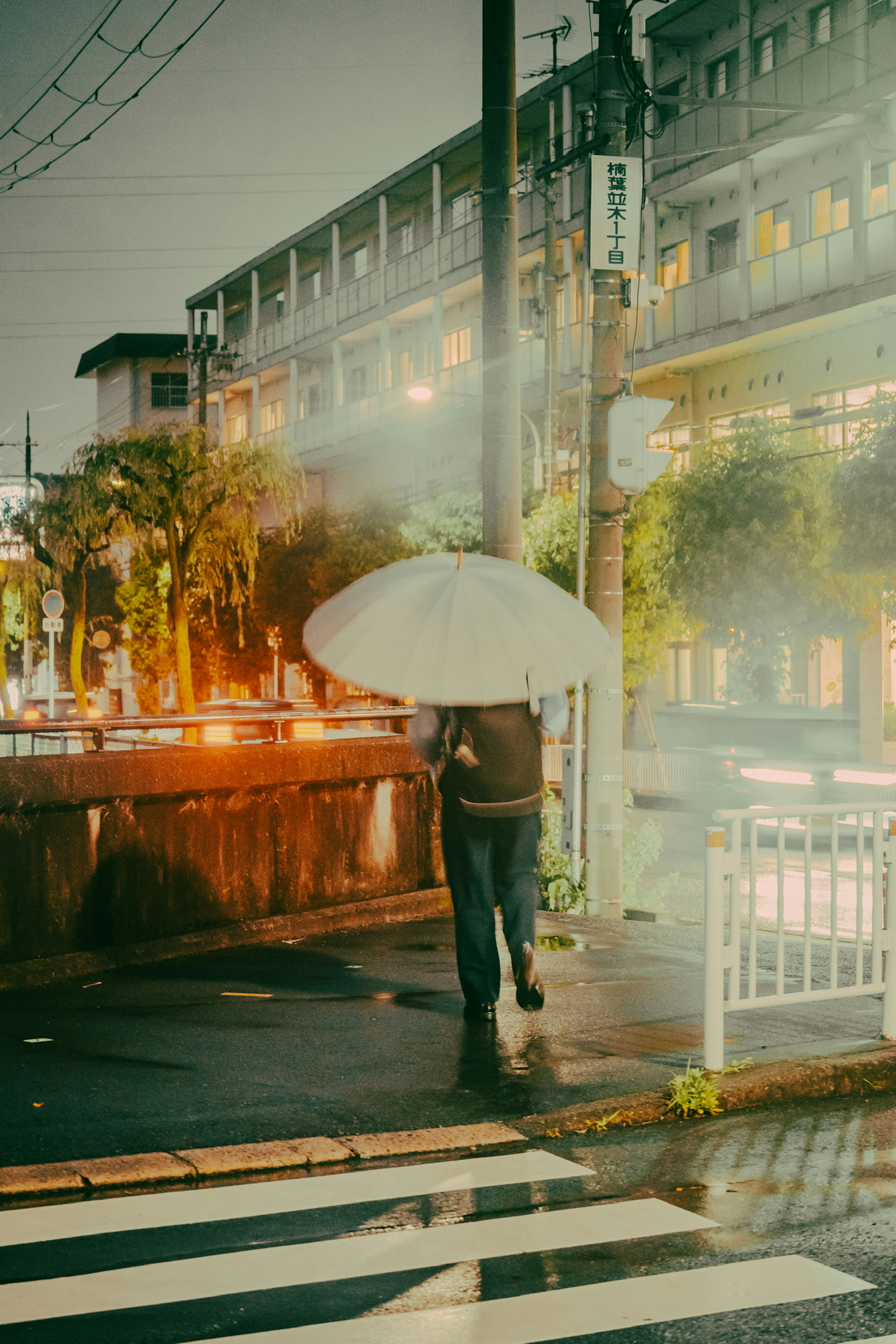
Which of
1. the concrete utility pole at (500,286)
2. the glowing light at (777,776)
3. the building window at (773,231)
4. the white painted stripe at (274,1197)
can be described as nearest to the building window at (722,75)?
the building window at (773,231)

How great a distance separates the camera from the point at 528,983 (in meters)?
6.55

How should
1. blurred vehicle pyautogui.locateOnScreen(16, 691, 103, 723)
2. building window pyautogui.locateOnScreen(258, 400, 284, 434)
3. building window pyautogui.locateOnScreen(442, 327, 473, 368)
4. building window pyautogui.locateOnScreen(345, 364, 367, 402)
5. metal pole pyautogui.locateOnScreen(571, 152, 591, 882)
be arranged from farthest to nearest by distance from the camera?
building window pyautogui.locateOnScreen(258, 400, 284, 434) → building window pyautogui.locateOnScreen(345, 364, 367, 402) → building window pyautogui.locateOnScreen(442, 327, 473, 368) → blurred vehicle pyautogui.locateOnScreen(16, 691, 103, 723) → metal pole pyautogui.locateOnScreen(571, 152, 591, 882)

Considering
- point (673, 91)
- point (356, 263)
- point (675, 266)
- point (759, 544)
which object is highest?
point (356, 263)

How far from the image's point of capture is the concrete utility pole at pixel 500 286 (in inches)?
365

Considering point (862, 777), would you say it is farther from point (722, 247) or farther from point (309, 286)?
point (309, 286)

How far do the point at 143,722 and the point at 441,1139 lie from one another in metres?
4.82

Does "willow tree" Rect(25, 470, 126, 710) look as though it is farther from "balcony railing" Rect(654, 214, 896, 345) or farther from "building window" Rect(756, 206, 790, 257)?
"building window" Rect(756, 206, 790, 257)

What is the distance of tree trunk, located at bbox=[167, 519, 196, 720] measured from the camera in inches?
1371

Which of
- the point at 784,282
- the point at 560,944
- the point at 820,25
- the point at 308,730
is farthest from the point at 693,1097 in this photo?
the point at 820,25

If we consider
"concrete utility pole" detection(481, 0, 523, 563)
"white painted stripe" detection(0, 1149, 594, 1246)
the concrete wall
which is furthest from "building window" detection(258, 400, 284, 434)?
"white painted stripe" detection(0, 1149, 594, 1246)

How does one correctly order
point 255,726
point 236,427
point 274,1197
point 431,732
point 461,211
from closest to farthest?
point 274,1197, point 431,732, point 255,726, point 461,211, point 236,427

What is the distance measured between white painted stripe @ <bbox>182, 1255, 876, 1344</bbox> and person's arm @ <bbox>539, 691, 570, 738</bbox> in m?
2.84

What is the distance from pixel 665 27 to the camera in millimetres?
32312

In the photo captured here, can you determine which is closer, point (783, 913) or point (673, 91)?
point (783, 913)
